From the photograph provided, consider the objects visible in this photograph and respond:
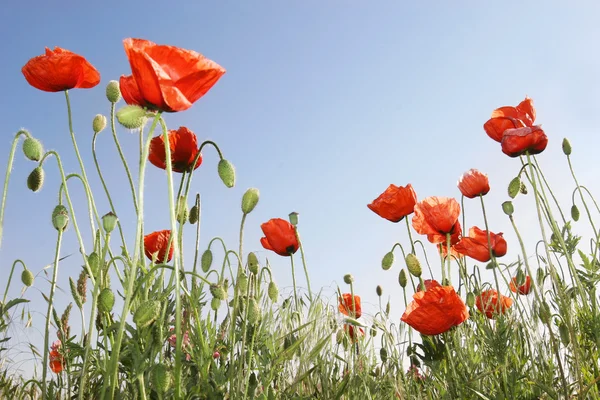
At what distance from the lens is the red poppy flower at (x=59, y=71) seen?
2.16 m

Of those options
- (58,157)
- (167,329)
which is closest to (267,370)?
(167,329)

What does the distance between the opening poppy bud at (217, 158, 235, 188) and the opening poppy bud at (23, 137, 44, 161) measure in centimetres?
69

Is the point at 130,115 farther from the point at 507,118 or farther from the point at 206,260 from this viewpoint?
the point at 507,118

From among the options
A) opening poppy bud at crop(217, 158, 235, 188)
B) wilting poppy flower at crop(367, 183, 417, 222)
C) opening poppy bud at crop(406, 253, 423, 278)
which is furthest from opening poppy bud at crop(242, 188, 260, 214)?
wilting poppy flower at crop(367, 183, 417, 222)

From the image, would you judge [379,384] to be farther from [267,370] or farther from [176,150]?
[176,150]

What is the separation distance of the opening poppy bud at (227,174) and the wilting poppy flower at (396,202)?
126 cm

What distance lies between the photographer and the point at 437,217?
9.37 feet

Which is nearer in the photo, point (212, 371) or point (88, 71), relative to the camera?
point (212, 371)

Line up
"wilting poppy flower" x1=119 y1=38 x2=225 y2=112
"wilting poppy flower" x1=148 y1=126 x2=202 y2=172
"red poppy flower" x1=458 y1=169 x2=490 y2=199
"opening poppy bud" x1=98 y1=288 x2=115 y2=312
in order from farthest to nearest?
"red poppy flower" x1=458 y1=169 x2=490 y2=199 → "wilting poppy flower" x1=148 y1=126 x2=202 y2=172 → "opening poppy bud" x1=98 y1=288 x2=115 y2=312 → "wilting poppy flower" x1=119 y1=38 x2=225 y2=112

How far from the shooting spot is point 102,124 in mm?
2369

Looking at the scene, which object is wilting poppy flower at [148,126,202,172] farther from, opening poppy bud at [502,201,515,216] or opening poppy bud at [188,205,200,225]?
opening poppy bud at [502,201,515,216]

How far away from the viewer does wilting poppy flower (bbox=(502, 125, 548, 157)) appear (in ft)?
9.07

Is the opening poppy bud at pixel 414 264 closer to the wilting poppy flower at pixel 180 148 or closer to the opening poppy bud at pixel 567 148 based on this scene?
the wilting poppy flower at pixel 180 148

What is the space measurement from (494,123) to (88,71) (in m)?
2.05
